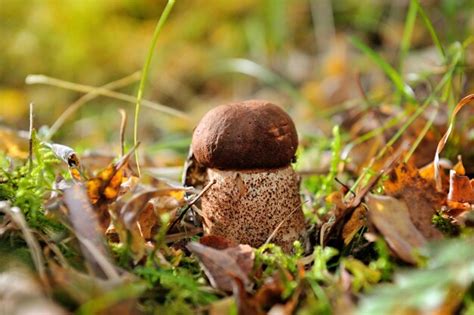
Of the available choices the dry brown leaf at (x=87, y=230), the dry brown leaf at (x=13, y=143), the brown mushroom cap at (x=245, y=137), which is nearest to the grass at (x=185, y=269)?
the dry brown leaf at (x=87, y=230)

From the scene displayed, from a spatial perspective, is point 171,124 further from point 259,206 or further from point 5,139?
point 259,206

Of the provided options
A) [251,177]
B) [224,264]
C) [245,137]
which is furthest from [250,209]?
[224,264]

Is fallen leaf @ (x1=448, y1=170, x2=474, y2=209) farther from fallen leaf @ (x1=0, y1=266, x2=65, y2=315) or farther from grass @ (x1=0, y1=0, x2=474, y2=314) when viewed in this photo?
fallen leaf @ (x1=0, y1=266, x2=65, y2=315)

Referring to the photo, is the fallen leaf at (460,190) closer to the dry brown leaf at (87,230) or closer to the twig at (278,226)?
the twig at (278,226)

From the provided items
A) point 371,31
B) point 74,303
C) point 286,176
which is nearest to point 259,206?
point 286,176

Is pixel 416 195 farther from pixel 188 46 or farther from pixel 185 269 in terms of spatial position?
pixel 188 46

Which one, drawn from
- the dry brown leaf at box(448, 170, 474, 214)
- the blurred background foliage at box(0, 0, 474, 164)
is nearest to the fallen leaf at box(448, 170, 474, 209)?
A: the dry brown leaf at box(448, 170, 474, 214)

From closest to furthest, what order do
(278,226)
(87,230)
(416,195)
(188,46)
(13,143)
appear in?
(87,230), (416,195), (278,226), (13,143), (188,46)
